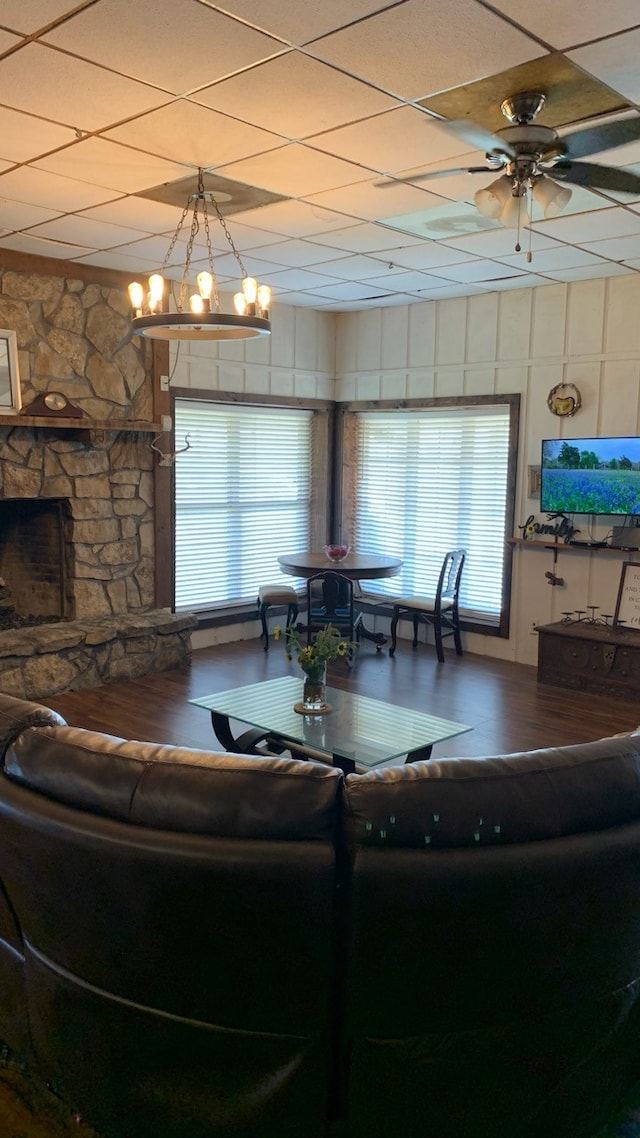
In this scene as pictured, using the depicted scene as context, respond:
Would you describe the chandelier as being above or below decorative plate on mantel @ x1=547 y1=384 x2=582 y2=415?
above

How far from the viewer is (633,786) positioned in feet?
6.03

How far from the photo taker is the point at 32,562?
240 inches

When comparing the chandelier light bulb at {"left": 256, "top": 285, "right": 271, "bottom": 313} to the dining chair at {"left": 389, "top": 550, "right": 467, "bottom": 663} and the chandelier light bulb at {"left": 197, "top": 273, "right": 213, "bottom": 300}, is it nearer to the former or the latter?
the chandelier light bulb at {"left": 197, "top": 273, "right": 213, "bottom": 300}

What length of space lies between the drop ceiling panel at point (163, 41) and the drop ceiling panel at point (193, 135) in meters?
0.27

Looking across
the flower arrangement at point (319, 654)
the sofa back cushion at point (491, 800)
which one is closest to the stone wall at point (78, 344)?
the flower arrangement at point (319, 654)

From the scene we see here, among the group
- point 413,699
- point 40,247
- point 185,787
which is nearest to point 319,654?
point 413,699

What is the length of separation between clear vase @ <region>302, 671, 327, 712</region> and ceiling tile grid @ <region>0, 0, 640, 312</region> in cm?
206

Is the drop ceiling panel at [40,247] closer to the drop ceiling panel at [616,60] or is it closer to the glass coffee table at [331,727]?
the glass coffee table at [331,727]

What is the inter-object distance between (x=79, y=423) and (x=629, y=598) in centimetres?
383

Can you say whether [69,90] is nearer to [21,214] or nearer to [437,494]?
[21,214]

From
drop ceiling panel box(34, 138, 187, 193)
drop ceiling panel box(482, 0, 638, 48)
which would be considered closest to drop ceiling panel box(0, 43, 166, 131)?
drop ceiling panel box(34, 138, 187, 193)

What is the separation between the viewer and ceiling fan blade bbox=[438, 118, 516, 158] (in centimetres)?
317

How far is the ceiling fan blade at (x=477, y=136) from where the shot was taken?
3.17m

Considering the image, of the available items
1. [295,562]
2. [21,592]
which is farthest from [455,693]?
[21,592]
